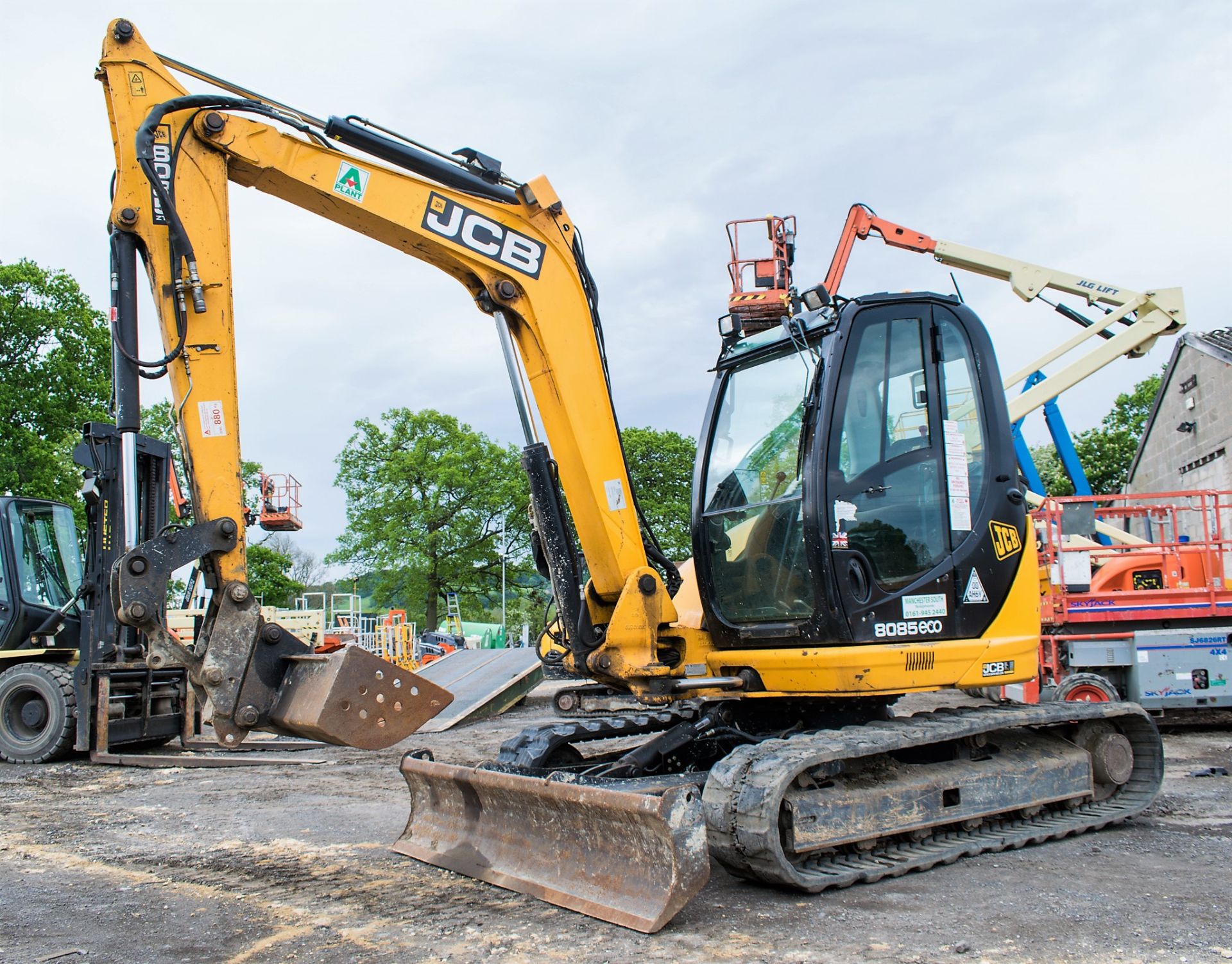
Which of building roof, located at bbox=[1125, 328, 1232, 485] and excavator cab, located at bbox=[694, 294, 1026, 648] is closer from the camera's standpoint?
excavator cab, located at bbox=[694, 294, 1026, 648]

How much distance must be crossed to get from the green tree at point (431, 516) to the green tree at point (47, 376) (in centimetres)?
1619

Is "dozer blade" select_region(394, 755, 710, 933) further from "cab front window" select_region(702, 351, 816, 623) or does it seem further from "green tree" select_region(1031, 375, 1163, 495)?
"green tree" select_region(1031, 375, 1163, 495)

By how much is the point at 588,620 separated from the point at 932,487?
6.23 ft

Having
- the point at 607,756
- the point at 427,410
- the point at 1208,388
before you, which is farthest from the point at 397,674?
the point at 427,410

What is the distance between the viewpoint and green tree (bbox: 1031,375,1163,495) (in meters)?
36.2

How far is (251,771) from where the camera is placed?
8.71m

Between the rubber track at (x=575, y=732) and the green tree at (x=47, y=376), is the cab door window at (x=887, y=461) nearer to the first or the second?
the rubber track at (x=575, y=732)

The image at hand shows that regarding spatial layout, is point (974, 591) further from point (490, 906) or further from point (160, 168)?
point (160, 168)

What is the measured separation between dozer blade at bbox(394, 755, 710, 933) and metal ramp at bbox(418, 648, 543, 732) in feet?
20.0

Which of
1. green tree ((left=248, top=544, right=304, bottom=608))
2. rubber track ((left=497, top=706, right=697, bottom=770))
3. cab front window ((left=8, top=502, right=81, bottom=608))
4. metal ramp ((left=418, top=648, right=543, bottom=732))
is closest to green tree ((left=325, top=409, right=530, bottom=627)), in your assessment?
green tree ((left=248, top=544, right=304, bottom=608))

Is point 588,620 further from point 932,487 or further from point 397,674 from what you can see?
point 932,487

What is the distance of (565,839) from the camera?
448cm

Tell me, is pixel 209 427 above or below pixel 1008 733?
above

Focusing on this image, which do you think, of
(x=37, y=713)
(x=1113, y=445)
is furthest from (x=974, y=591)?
(x=1113, y=445)
